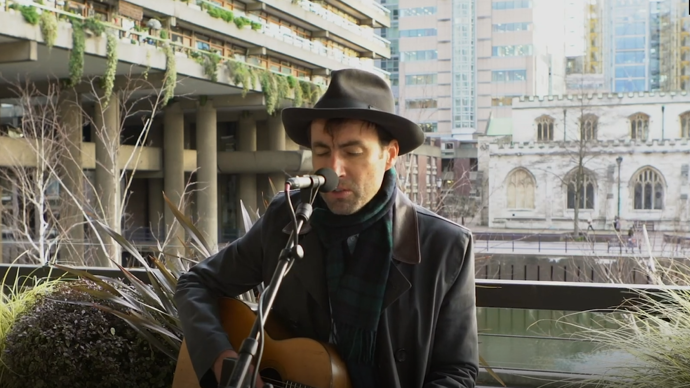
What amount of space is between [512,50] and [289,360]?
2422 inches

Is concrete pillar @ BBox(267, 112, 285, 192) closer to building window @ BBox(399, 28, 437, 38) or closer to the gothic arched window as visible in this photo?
the gothic arched window

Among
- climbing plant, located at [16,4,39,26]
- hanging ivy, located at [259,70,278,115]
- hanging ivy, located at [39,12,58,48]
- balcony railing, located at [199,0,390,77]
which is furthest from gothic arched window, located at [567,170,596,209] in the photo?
climbing plant, located at [16,4,39,26]

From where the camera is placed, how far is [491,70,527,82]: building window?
204 ft

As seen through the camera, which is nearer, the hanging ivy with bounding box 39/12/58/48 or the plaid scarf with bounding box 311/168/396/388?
the plaid scarf with bounding box 311/168/396/388

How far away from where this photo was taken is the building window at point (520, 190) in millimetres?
43781

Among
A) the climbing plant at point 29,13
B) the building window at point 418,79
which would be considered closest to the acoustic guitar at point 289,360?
the climbing plant at point 29,13

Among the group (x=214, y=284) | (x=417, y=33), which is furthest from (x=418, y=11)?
(x=214, y=284)

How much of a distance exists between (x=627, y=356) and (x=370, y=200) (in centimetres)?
152

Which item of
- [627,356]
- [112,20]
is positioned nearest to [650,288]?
[627,356]

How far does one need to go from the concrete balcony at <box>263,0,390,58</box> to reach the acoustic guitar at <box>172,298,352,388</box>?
26983 mm

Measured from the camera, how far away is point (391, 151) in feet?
6.59

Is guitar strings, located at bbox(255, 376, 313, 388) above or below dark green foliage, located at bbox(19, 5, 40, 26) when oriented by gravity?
below

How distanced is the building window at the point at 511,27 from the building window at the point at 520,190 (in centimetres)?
2064

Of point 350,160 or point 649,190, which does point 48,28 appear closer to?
point 350,160
